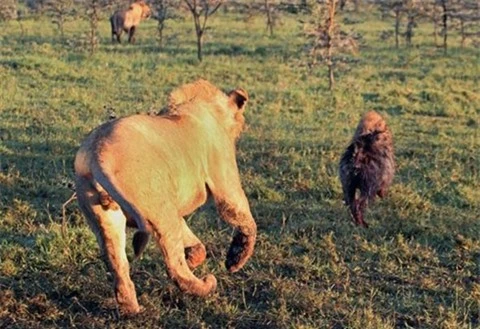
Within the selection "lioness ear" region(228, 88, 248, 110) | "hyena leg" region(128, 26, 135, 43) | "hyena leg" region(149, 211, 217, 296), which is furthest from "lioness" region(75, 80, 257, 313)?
"hyena leg" region(128, 26, 135, 43)

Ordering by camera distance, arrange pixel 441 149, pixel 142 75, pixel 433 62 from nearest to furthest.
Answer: pixel 441 149
pixel 142 75
pixel 433 62

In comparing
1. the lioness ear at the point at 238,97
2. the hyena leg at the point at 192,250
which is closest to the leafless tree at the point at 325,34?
the lioness ear at the point at 238,97

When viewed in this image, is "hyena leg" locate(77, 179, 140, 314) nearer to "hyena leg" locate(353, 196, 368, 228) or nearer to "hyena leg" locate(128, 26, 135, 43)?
"hyena leg" locate(353, 196, 368, 228)

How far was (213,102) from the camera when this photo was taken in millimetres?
4746

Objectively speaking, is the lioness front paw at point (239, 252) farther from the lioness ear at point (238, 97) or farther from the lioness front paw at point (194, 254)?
the lioness ear at point (238, 97)

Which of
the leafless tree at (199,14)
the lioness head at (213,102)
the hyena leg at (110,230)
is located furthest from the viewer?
the leafless tree at (199,14)

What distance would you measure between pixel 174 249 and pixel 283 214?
262cm

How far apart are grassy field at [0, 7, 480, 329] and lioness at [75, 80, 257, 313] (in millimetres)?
352

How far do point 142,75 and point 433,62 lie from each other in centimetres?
693

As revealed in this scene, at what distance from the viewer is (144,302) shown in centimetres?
444

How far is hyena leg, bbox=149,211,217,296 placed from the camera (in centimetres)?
381

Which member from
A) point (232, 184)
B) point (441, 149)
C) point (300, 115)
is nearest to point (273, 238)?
point (232, 184)

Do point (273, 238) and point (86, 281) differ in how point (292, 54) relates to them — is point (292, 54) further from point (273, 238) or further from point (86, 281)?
point (86, 281)

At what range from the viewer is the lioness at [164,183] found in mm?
3744
